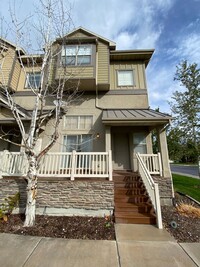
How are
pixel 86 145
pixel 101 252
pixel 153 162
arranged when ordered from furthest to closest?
pixel 86 145 → pixel 153 162 → pixel 101 252

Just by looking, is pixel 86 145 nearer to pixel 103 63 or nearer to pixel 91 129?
pixel 91 129

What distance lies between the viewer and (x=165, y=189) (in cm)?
685

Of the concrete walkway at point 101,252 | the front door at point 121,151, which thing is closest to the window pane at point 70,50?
the front door at point 121,151

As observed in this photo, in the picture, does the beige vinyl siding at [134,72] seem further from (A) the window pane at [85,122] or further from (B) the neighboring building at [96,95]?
(A) the window pane at [85,122]

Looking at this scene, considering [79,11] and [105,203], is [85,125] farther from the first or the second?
[79,11]

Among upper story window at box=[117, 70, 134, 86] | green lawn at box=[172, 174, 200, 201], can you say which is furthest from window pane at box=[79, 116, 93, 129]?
green lawn at box=[172, 174, 200, 201]

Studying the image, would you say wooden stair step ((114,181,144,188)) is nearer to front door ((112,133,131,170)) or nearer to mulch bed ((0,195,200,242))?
mulch bed ((0,195,200,242))

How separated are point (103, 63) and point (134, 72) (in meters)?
2.29

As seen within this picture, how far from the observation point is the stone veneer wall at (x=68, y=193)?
5.71 m

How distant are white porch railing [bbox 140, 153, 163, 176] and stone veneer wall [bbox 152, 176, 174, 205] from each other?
30 cm

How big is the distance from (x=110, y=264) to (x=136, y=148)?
6.42m

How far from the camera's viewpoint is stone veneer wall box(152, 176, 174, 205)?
6770 mm

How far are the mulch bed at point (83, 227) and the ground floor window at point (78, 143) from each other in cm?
402

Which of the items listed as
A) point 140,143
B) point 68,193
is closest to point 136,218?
point 68,193
